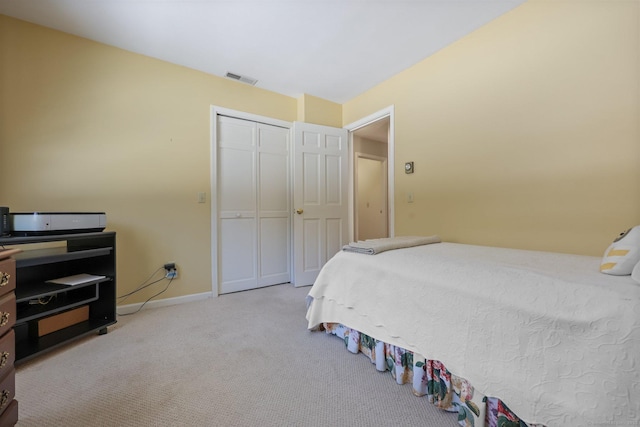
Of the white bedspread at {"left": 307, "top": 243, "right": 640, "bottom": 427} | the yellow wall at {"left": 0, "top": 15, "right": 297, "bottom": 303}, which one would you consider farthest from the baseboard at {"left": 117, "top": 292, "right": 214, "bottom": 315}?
the white bedspread at {"left": 307, "top": 243, "right": 640, "bottom": 427}

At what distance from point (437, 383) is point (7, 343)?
1.71 metres

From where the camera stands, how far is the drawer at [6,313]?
0.80 m

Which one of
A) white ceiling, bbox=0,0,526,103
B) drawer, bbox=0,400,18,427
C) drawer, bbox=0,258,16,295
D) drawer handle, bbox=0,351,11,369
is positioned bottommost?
drawer, bbox=0,400,18,427

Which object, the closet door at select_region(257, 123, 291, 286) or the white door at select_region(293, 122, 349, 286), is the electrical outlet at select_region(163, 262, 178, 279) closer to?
the closet door at select_region(257, 123, 291, 286)

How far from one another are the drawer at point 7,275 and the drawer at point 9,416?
393 mm

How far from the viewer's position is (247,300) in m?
2.52

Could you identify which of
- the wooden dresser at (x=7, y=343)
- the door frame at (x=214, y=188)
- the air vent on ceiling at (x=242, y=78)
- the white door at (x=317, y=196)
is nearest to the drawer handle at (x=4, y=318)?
the wooden dresser at (x=7, y=343)

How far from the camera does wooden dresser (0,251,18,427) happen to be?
80cm

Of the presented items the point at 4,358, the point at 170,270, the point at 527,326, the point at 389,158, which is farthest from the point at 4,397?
the point at 389,158

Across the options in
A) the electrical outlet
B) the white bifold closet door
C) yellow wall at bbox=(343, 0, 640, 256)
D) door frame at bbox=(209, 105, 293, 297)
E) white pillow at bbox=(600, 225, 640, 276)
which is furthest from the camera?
the white bifold closet door

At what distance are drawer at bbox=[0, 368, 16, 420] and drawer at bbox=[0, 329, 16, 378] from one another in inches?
1.1

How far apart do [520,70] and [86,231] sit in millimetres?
3371

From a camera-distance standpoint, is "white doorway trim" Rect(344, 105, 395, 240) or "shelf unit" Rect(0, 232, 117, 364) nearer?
"shelf unit" Rect(0, 232, 117, 364)

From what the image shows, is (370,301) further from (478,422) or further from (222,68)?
(222,68)
